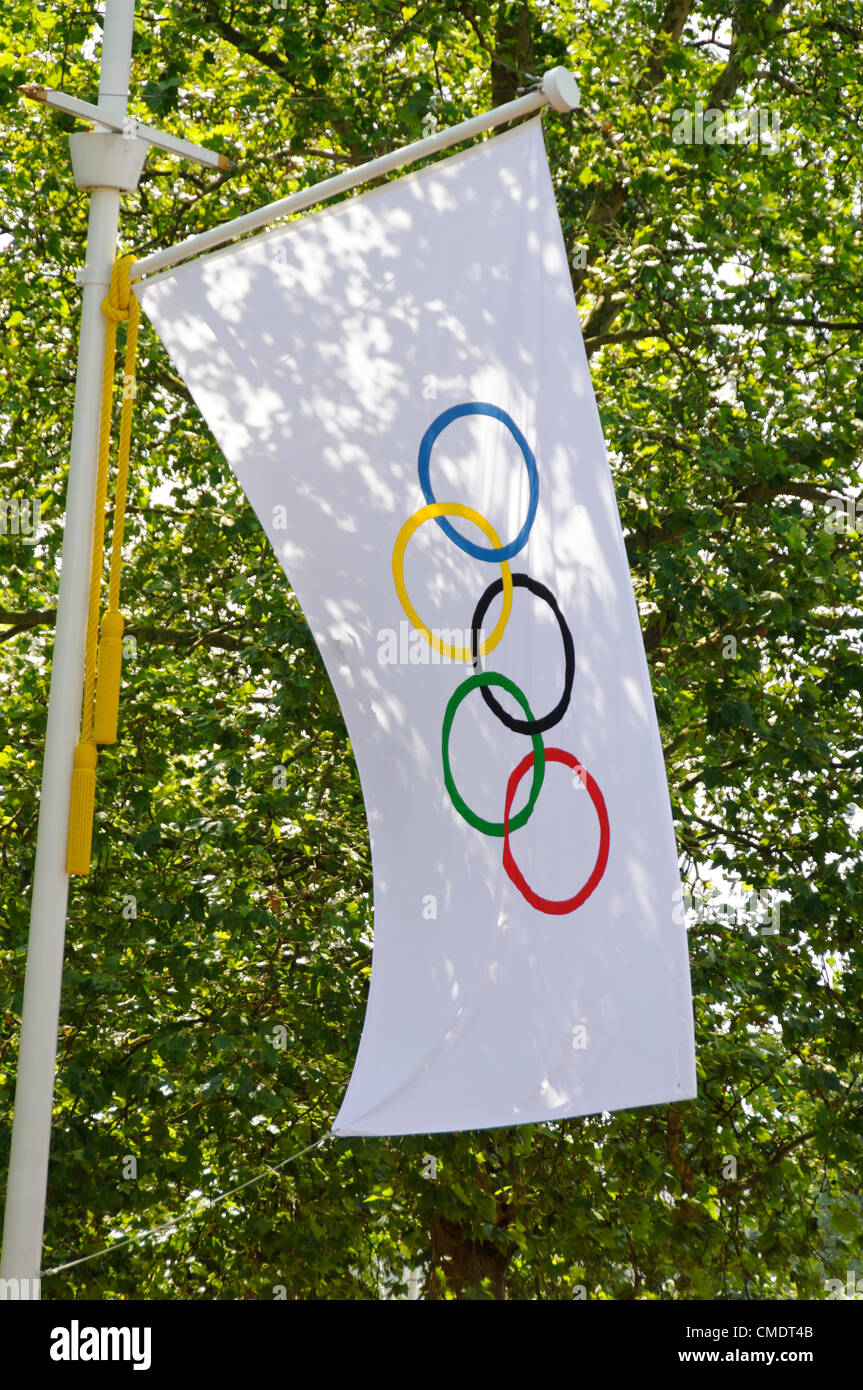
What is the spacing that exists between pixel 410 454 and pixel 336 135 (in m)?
7.21

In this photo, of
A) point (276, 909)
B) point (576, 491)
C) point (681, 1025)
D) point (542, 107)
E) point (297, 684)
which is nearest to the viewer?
point (681, 1025)

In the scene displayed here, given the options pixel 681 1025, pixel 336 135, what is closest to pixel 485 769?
pixel 681 1025

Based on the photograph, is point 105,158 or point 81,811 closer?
point 81,811

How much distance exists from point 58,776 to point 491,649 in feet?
3.66

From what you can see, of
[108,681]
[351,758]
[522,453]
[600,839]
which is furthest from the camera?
[351,758]

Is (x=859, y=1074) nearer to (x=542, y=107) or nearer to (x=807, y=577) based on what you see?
(x=807, y=577)

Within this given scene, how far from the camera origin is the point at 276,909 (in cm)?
805

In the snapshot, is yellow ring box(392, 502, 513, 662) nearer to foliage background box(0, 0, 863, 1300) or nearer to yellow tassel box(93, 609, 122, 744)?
yellow tassel box(93, 609, 122, 744)

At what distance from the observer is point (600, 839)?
10.4ft

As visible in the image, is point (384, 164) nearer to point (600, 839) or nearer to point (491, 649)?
point (491, 649)

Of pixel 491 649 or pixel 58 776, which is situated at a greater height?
pixel 491 649

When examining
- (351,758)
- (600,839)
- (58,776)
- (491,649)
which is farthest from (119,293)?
(351,758)

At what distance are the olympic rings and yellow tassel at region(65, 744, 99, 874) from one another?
2.87ft

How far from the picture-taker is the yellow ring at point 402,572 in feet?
10.8
